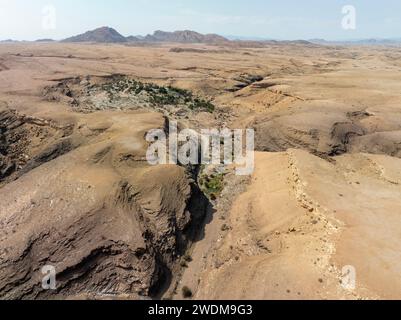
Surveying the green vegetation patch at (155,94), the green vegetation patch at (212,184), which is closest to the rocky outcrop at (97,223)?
the green vegetation patch at (212,184)

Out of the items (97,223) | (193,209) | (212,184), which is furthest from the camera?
(212,184)

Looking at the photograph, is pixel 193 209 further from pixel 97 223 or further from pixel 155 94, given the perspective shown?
pixel 155 94

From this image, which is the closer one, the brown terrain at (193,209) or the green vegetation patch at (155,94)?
the brown terrain at (193,209)

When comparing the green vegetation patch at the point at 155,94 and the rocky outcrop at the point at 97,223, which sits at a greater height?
the green vegetation patch at the point at 155,94

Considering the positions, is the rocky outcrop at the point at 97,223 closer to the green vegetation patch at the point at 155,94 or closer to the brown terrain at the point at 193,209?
the brown terrain at the point at 193,209

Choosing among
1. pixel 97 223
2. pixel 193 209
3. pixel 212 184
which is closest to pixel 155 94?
pixel 212 184

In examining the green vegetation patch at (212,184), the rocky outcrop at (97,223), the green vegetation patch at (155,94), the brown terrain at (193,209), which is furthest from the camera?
the green vegetation patch at (155,94)

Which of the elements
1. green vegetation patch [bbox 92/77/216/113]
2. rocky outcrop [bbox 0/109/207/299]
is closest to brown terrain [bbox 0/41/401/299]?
rocky outcrop [bbox 0/109/207/299]

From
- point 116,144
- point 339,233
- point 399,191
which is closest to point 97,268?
point 116,144
